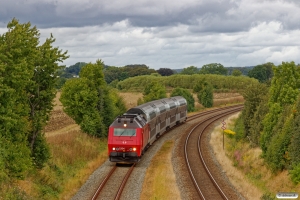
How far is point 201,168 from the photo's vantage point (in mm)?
29031

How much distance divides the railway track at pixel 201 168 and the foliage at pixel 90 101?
8.46m

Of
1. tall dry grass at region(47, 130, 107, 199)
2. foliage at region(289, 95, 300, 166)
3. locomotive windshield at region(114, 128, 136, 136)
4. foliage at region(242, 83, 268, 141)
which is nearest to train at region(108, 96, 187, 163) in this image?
locomotive windshield at region(114, 128, 136, 136)

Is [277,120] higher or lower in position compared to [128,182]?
higher

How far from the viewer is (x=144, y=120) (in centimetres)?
3222

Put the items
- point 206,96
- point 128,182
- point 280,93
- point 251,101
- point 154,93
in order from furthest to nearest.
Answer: point 206,96 < point 154,93 < point 251,101 < point 280,93 < point 128,182

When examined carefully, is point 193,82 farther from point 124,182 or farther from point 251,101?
point 124,182

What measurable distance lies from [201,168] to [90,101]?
45.4ft

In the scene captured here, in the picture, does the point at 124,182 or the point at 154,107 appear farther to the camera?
the point at 154,107

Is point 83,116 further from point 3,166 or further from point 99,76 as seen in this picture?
point 3,166

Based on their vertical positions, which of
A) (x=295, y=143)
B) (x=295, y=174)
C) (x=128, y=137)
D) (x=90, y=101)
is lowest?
(x=295, y=174)

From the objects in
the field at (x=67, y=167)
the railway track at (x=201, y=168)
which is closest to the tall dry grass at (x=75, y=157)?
the field at (x=67, y=167)

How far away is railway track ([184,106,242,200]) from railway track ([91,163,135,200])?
4249 mm

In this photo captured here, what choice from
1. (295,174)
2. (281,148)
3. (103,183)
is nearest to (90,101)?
(103,183)

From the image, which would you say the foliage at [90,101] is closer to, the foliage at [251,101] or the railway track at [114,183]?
the railway track at [114,183]
